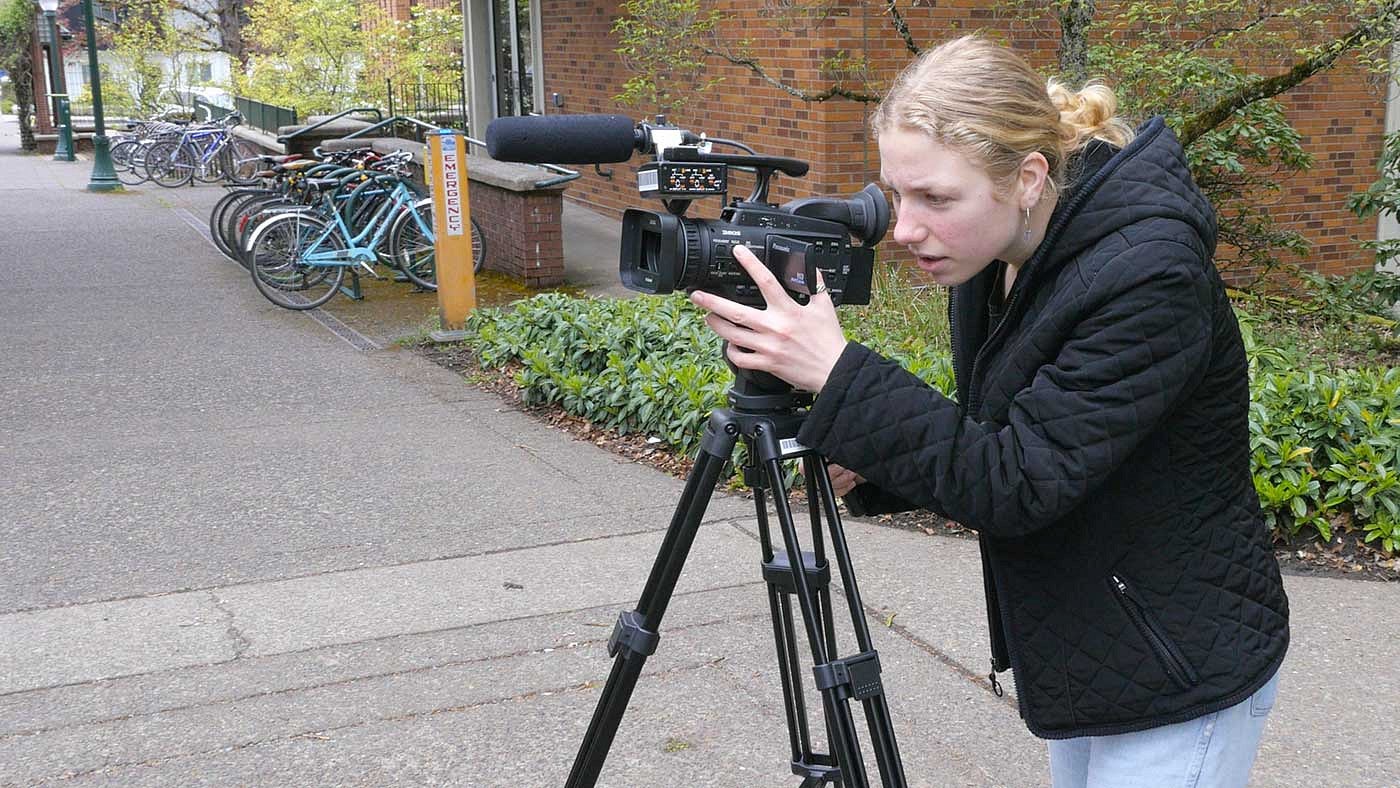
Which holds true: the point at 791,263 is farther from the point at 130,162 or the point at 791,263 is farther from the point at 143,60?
the point at 143,60

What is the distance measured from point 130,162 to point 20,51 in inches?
480

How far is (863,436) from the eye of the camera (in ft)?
5.74

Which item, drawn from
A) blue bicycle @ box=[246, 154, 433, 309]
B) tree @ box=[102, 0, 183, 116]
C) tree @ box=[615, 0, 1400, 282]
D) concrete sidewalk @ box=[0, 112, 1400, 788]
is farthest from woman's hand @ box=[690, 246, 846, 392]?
tree @ box=[102, 0, 183, 116]

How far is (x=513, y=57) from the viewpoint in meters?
16.8

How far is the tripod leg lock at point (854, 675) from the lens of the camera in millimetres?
2102

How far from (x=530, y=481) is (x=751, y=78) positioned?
569 centimetres

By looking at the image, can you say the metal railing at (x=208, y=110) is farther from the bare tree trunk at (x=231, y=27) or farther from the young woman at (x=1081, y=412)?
the young woman at (x=1081, y=412)

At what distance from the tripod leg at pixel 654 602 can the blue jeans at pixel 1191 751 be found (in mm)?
685

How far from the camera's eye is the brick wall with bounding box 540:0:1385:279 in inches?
375

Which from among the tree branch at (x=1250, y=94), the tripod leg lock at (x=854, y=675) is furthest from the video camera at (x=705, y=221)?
the tree branch at (x=1250, y=94)

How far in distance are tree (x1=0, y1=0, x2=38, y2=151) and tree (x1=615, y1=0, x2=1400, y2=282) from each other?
24.5 metres

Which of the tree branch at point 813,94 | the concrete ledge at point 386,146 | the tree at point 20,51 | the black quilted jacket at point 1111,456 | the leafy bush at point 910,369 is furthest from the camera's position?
the tree at point 20,51

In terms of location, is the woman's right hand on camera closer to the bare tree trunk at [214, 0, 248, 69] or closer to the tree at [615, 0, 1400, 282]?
the tree at [615, 0, 1400, 282]

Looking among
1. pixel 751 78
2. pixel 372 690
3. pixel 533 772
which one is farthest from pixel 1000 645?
pixel 751 78
